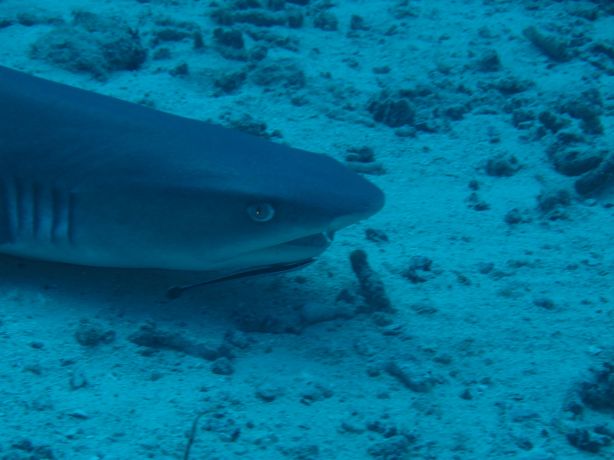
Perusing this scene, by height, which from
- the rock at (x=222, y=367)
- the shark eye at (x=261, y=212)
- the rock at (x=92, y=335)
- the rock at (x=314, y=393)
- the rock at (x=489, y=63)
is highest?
the shark eye at (x=261, y=212)

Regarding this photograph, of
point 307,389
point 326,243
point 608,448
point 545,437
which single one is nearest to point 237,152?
point 326,243

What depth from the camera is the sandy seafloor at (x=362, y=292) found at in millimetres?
2322

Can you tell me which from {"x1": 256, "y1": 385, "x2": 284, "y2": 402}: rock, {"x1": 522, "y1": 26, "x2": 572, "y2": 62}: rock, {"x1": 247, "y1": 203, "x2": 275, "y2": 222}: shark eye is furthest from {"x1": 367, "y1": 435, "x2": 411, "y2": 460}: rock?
{"x1": 522, "y1": 26, "x2": 572, "y2": 62}: rock

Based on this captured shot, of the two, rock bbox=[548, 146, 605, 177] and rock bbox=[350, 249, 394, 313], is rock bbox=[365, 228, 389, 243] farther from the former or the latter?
rock bbox=[548, 146, 605, 177]

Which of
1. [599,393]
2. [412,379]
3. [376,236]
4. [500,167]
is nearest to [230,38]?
[500,167]

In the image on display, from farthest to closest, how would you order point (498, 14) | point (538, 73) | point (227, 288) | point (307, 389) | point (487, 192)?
point (498, 14) → point (538, 73) → point (487, 192) → point (227, 288) → point (307, 389)

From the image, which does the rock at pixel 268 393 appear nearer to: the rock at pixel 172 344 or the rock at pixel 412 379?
the rock at pixel 172 344

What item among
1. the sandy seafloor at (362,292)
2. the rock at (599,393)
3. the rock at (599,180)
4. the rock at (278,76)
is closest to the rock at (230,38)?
the sandy seafloor at (362,292)

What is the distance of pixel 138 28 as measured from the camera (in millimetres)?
5773

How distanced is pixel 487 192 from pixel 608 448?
202 centimetres

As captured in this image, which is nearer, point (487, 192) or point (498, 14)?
point (487, 192)

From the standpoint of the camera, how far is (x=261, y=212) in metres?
2.62

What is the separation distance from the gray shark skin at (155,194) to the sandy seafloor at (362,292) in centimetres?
26

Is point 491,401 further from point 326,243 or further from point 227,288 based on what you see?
point 227,288
